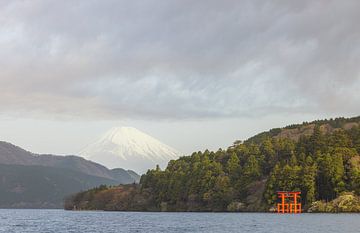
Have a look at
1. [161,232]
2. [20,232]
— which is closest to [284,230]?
[161,232]

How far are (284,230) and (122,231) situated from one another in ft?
112

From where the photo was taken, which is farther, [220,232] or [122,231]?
[122,231]

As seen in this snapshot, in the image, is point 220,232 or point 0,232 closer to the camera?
point 220,232

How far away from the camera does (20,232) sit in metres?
127

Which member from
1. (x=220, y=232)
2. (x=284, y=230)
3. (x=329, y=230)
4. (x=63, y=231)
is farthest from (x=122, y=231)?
(x=329, y=230)

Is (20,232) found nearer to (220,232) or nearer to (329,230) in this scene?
(220,232)

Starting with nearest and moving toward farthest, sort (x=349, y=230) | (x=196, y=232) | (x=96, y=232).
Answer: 1. (x=349, y=230)
2. (x=196, y=232)
3. (x=96, y=232)

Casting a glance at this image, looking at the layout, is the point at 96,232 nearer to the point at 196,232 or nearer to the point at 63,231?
the point at 63,231

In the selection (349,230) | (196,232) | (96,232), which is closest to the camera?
(349,230)

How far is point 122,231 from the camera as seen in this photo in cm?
12394

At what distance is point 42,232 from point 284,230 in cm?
5164

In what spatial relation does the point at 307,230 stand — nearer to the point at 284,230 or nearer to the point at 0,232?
the point at 284,230

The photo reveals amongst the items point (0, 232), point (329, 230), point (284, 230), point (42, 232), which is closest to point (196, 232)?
point (284, 230)

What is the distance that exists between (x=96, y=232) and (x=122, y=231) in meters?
5.47
